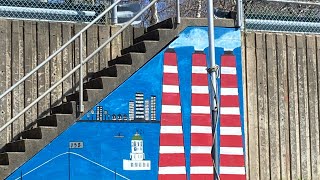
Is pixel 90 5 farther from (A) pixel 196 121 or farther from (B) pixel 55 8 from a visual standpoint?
(A) pixel 196 121

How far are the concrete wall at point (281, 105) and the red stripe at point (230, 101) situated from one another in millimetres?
275

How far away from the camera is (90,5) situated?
15484 mm

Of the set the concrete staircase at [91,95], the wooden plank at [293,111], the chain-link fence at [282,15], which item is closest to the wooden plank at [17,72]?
the concrete staircase at [91,95]

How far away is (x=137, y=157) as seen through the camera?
1438 cm

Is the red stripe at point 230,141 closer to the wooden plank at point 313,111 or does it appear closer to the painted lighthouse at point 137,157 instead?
the painted lighthouse at point 137,157

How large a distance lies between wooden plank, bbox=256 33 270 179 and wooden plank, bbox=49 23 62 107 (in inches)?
147

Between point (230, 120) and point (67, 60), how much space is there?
10.3ft

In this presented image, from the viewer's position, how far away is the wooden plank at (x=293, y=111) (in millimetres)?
15844

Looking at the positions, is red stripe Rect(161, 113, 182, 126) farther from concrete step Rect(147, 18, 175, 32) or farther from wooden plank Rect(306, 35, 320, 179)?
wooden plank Rect(306, 35, 320, 179)

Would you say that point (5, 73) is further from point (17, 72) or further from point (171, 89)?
point (171, 89)

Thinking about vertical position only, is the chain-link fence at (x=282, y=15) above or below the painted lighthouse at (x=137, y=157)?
above

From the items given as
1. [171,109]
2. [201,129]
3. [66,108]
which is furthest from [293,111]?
[66,108]

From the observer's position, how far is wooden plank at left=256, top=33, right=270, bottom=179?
611 inches

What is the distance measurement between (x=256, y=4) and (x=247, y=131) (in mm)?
2612
